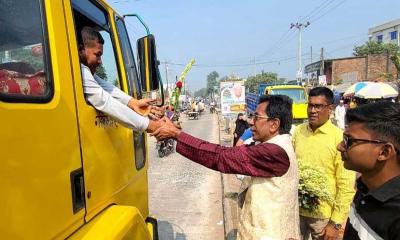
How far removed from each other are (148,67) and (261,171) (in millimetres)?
1324

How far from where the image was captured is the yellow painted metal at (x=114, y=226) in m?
1.76

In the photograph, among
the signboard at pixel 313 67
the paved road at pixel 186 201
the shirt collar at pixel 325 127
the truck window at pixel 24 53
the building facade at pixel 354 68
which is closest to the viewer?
the truck window at pixel 24 53

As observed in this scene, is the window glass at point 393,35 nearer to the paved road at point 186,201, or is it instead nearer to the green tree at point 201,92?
the paved road at point 186,201

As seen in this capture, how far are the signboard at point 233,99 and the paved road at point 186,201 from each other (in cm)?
630

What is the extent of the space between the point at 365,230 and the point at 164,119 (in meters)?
1.21

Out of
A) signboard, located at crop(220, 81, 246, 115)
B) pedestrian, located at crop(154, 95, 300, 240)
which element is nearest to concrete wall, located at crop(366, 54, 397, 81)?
signboard, located at crop(220, 81, 246, 115)

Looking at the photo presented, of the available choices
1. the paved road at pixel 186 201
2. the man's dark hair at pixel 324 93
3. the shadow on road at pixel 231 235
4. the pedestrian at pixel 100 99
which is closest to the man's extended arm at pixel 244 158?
the pedestrian at pixel 100 99

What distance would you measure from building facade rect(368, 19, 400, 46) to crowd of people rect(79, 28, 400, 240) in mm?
60028

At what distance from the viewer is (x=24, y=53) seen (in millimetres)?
1630

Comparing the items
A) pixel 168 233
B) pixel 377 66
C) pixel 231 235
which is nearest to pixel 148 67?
pixel 231 235

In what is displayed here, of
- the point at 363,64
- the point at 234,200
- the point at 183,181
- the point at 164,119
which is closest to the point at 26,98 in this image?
the point at 164,119

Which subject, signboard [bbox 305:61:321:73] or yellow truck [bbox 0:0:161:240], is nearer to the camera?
yellow truck [bbox 0:0:161:240]

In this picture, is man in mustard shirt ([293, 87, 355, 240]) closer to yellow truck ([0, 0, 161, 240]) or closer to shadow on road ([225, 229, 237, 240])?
yellow truck ([0, 0, 161, 240])

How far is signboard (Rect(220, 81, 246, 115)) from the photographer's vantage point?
56.0 ft
